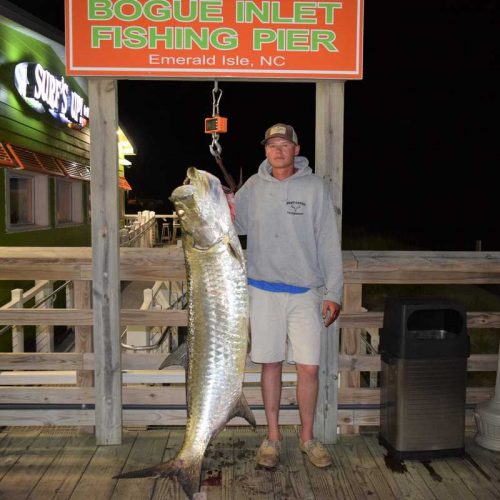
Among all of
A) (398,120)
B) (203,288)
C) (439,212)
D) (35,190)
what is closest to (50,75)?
(35,190)

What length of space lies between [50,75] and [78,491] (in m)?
8.57

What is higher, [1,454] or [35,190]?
[35,190]

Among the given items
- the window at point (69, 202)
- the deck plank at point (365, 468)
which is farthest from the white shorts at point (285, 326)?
the window at point (69, 202)

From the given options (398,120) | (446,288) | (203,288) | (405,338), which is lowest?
(446,288)

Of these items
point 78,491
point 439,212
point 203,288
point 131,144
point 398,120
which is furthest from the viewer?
point 398,120

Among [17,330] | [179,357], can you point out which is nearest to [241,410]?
[179,357]

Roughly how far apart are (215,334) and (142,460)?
1.38 metres

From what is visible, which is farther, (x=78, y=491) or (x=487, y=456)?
(x=487, y=456)

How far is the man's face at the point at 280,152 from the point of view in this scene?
3824 millimetres

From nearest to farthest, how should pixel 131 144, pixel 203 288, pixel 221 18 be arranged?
1. pixel 203 288
2. pixel 221 18
3. pixel 131 144

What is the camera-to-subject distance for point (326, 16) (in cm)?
398

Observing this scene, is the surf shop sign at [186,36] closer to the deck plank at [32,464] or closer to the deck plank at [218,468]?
the deck plank at [218,468]

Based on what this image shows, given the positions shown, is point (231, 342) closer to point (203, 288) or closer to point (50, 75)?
point (203, 288)

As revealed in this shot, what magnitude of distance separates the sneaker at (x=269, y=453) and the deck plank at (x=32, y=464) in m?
1.47
